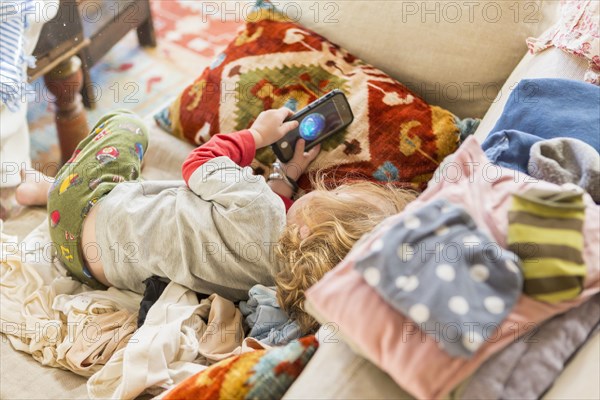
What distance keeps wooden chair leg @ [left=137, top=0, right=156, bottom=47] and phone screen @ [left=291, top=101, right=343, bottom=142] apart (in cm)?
Answer: 113

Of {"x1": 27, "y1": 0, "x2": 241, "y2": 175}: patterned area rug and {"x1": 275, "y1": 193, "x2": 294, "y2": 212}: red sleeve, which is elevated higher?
{"x1": 275, "y1": 193, "x2": 294, "y2": 212}: red sleeve

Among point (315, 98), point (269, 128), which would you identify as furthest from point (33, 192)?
point (315, 98)

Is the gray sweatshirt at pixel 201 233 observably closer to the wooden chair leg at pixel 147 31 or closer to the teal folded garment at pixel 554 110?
the teal folded garment at pixel 554 110

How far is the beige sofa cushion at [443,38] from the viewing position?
51.3 inches

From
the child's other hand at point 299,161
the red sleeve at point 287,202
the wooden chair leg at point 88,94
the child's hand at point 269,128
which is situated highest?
the child's hand at point 269,128

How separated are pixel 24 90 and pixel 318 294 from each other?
1124 millimetres

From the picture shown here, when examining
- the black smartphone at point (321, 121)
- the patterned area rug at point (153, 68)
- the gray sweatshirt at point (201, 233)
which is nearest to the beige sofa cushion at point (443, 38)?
the black smartphone at point (321, 121)

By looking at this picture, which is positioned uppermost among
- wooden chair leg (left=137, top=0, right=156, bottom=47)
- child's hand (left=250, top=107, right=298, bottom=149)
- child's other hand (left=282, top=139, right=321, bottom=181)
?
child's hand (left=250, top=107, right=298, bottom=149)

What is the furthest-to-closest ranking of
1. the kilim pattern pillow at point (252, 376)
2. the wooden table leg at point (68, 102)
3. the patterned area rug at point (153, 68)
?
the patterned area rug at point (153, 68)
the wooden table leg at point (68, 102)
the kilim pattern pillow at point (252, 376)

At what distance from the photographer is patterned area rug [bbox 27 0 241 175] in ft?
6.76

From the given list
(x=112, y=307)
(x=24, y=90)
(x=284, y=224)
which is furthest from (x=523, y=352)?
(x=24, y=90)

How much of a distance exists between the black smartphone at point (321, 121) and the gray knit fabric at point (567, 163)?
0.47 metres

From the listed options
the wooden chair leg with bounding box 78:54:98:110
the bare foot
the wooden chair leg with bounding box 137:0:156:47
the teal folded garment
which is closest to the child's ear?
the teal folded garment

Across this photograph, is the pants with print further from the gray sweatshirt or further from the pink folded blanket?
the pink folded blanket
